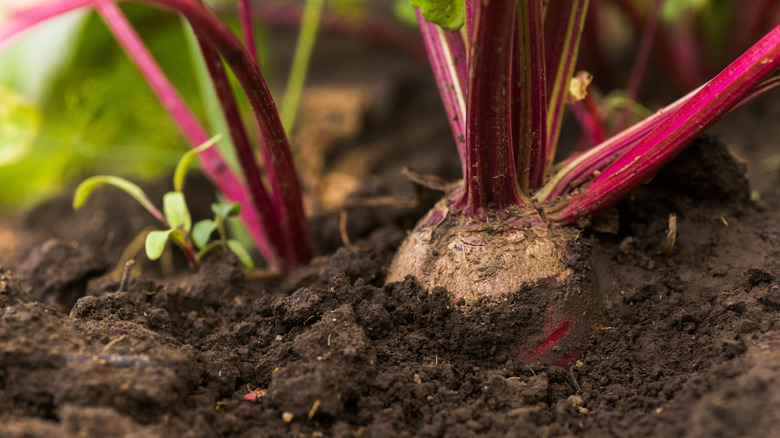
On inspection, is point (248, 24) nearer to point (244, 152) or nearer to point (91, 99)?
point (244, 152)

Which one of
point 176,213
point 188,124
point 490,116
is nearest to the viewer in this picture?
point 490,116

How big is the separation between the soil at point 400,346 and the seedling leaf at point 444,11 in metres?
0.42

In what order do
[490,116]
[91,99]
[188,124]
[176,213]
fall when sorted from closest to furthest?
[490,116] → [176,213] → [188,124] → [91,99]

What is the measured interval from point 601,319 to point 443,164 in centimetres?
88

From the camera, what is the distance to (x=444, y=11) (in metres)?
0.93

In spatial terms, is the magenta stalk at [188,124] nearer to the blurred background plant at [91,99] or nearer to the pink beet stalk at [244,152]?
the pink beet stalk at [244,152]

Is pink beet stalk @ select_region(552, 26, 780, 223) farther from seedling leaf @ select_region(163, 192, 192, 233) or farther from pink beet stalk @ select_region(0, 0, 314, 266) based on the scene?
seedling leaf @ select_region(163, 192, 192, 233)

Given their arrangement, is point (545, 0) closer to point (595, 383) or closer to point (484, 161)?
point (484, 161)

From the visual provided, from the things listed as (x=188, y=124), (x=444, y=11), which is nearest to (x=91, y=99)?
A: (x=188, y=124)

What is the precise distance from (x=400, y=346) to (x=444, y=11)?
0.53m

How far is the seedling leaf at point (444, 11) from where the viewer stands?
2.99 ft

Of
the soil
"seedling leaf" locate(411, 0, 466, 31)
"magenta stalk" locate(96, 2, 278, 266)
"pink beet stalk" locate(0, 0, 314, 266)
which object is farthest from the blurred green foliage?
"seedling leaf" locate(411, 0, 466, 31)

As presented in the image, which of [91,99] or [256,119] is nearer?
[256,119]

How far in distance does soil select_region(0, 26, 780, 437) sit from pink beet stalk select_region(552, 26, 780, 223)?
0.26 feet
